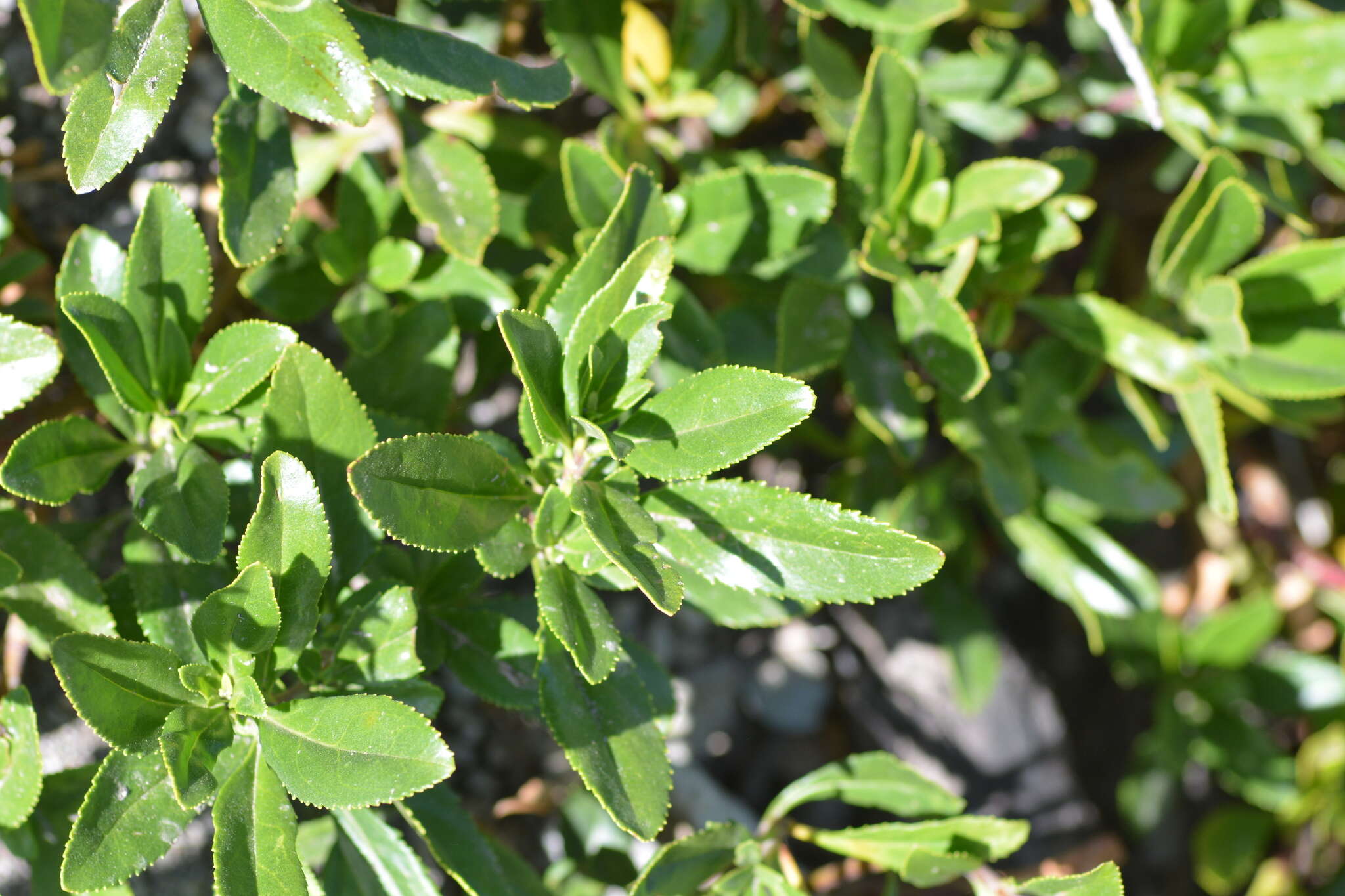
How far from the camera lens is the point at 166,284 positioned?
142 cm

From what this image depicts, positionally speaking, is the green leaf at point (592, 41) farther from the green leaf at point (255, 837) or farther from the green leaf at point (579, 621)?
the green leaf at point (255, 837)

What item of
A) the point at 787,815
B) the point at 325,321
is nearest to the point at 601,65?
the point at 325,321

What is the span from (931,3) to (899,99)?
194 millimetres

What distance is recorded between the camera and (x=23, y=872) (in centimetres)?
160

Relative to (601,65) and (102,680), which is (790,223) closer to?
(601,65)

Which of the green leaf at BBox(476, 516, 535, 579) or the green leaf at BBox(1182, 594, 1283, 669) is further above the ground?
the green leaf at BBox(476, 516, 535, 579)

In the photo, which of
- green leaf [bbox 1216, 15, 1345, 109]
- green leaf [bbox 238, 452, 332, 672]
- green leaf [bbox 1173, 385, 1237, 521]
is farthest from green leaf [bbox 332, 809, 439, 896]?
green leaf [bbox 1216, 15, 1345, 109]

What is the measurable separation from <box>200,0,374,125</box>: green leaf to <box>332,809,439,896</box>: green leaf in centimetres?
88

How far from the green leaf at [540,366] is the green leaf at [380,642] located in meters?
0.27

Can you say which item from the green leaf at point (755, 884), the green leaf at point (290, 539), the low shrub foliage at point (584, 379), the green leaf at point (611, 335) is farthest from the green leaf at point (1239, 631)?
the green leaf at point (290, 539)

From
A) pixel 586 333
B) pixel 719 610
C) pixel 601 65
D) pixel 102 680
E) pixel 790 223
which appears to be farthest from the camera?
pixel 601 65

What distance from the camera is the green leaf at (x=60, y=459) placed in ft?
4.17

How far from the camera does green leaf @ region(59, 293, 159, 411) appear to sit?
4.21ft

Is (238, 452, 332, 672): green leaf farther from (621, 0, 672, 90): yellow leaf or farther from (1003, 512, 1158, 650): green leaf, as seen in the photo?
(1003, 512, 1158, 650): green leaf
